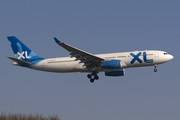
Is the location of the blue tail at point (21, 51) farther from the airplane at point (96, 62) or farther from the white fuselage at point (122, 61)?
the white fuselage at point (122, 61)

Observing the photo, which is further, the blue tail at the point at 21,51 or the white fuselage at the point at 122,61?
the blue tail at the point at 21,51

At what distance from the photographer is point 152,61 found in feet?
148

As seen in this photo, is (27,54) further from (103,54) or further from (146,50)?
(146,50)

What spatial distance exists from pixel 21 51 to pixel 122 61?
17.6 metres

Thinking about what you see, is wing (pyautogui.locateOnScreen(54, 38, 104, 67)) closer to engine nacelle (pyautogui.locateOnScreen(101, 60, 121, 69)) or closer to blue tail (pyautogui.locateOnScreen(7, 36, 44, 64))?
engine nacelle (pyautogui.locateOnScreen(101, 60, 121, 69))

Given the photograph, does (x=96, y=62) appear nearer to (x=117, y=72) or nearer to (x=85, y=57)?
(x=85, y=57)

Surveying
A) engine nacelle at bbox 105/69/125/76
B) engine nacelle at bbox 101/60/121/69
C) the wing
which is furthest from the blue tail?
engine nacelle at bbox 105/69/125/76

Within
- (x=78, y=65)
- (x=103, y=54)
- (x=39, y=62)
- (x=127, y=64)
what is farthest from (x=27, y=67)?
(x=127, y=64)

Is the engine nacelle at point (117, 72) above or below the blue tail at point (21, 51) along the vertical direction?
below

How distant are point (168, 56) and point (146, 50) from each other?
3.41 m

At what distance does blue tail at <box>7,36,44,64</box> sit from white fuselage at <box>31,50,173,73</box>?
8.03ft

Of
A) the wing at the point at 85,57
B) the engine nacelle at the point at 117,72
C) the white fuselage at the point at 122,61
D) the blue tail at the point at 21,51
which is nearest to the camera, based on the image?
the wing at the point at 85,57

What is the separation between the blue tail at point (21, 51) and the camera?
5009 centimetres

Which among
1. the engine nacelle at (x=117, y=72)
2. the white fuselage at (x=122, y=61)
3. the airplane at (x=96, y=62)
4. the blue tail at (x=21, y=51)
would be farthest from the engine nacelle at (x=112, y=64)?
the blue tail at (x=21, y=51)
